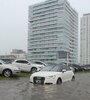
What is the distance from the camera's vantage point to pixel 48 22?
156m

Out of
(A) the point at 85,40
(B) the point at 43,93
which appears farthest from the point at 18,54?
(B) the point at 43,93

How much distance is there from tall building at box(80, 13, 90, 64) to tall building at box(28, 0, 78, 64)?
14.4 meters

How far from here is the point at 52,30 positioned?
15000 cm

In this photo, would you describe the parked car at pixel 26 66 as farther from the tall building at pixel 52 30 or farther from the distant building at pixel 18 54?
the tall building at pixel 52 30

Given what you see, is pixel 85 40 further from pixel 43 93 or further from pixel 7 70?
pixel 43 93

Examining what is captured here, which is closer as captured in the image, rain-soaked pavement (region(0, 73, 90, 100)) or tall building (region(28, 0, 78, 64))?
rain-soaked pavement (region(0, 73, 90, 100))

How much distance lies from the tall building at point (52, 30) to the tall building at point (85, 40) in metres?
14.4

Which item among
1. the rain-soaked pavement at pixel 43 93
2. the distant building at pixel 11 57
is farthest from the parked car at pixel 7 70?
the distant building at pixel 11 57

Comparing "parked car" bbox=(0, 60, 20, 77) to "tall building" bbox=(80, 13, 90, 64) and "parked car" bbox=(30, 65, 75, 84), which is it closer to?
"parked car" bbox=(30, 65, 75, 84)

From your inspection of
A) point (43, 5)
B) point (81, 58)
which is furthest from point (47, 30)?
point (81, 58)

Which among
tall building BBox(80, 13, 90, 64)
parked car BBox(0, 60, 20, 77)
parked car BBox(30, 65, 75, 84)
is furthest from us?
tall building BBox(80, 13, 90, 64)

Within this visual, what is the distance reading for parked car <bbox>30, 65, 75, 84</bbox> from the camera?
1567cm

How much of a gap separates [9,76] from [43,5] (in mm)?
138972

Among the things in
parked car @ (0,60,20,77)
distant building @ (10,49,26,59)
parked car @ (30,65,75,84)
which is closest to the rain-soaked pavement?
parked car @ (30,65,75,84)
